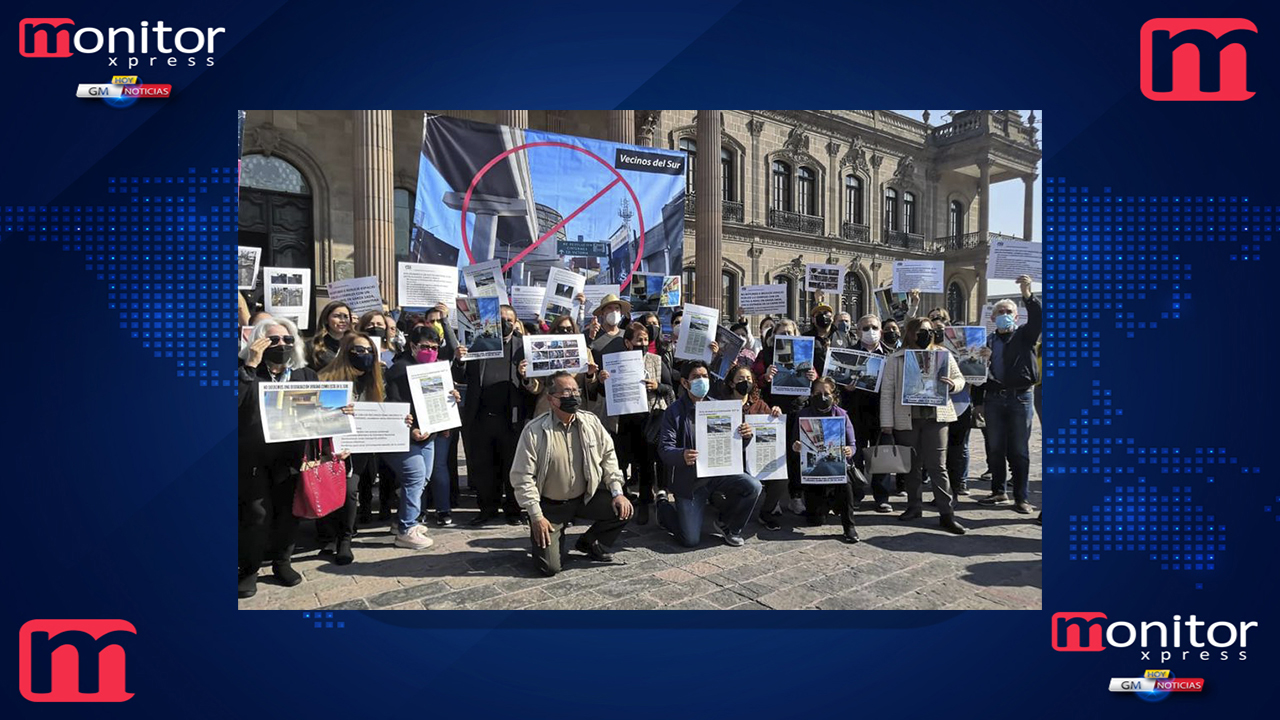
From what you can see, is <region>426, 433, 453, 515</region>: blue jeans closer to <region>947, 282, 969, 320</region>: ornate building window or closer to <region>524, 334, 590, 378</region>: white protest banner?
<region>524, 334, 590, 378</region>: white protest banner

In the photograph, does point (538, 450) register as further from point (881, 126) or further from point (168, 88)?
point (881, 126)

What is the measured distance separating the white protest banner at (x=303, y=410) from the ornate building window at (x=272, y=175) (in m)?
12.3

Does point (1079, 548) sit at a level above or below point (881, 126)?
below

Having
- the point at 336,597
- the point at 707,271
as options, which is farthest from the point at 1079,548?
the point at 707,271

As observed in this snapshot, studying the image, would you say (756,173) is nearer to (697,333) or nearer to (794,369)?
(697,333)

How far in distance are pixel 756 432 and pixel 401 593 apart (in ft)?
9.04

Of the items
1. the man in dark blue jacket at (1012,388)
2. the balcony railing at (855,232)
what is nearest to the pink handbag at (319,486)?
the man in dark blue jacket at (1012,388)

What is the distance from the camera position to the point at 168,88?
357 centimetres

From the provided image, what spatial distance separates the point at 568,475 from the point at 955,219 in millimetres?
29331

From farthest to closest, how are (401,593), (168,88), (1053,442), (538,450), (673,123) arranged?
(673,123)
(538,450)
(401,593)
(1053,442)
(168,88)

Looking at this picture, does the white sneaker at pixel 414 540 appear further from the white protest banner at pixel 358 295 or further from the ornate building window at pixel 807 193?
the ornate building window at pixel 807 193

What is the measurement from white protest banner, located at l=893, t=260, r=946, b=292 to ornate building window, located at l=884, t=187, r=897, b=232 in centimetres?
2053

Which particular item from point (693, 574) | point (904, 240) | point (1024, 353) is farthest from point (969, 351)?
point (904, 240)

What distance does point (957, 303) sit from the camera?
31.0 metres
